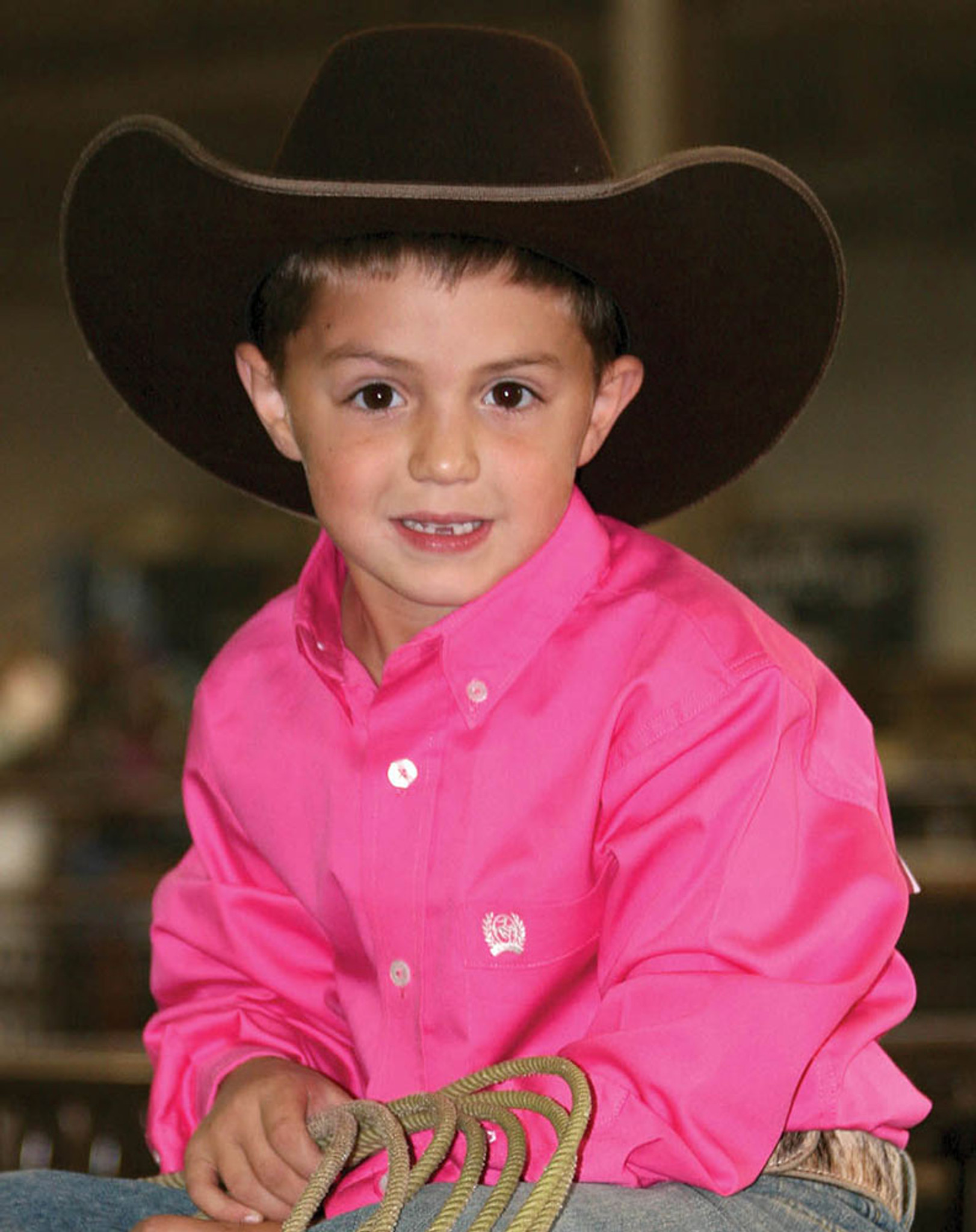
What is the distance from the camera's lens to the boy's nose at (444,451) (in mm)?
1078

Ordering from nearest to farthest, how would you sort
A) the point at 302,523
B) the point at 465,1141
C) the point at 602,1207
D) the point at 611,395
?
the point at 602,1207 < the point at 465,1141 < the point at 611,395 < the point at 302,523

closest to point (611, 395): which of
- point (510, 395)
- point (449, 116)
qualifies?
point (510, 395)

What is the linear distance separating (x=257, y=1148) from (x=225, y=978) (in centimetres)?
21

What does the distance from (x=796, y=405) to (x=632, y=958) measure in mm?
419

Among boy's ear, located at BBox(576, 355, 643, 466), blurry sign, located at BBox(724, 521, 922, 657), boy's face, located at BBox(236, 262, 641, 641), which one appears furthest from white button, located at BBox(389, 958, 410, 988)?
blurry sign, located at BBox(724, 521, 922, 657)

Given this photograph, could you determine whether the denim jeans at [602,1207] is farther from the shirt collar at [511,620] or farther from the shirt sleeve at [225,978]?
the shirt collar at [511,620]

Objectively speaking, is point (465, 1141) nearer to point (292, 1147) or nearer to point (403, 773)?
point (292, 1147)

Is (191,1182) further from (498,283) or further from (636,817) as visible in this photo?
(498,283)

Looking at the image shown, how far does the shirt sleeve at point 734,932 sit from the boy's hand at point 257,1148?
0.18 meters

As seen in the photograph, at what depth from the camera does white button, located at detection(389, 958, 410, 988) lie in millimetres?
1131

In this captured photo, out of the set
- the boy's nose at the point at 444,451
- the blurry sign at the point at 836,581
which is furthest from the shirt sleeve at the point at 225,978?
the blurry sign at the point at 836,581

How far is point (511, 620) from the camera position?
1154 millimetres

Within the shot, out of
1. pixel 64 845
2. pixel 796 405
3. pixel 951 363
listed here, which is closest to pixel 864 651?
pixel 951 363

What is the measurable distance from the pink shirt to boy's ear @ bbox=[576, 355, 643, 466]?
60 mm
